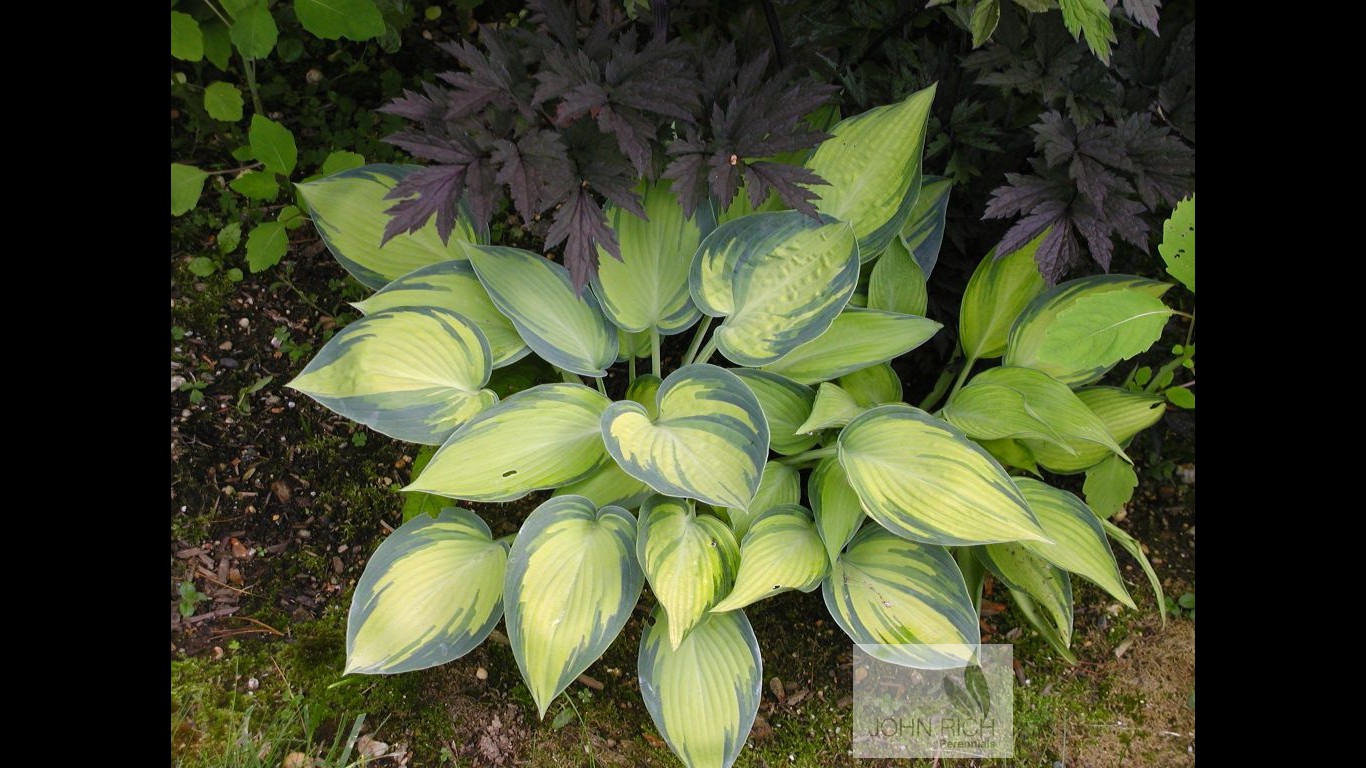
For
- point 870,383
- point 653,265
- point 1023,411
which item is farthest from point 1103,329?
point 653,265

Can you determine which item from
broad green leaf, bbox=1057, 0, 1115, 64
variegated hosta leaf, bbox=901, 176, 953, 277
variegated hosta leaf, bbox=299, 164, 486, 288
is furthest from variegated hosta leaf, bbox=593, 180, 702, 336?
broad green leaf, bbox=1057, 0, 1115, 64

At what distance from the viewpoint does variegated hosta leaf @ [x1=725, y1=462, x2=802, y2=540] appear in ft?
4.86

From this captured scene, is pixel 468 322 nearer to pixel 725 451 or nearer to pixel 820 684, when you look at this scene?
pixel 725 451

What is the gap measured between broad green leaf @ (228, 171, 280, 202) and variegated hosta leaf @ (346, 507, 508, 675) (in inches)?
26.2

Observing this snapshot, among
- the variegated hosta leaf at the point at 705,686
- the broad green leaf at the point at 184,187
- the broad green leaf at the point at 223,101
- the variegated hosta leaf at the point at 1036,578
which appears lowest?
the variegated hosta leaf at the point at 705,686

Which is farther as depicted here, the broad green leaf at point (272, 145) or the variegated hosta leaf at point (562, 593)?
the broad green leaf at point (272, 145)

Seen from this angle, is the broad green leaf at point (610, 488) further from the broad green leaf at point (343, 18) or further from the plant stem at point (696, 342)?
the broad green leaf at point (343, 18)

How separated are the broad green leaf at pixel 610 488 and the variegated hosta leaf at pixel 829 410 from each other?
0.92 ft

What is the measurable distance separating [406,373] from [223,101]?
0.65 m

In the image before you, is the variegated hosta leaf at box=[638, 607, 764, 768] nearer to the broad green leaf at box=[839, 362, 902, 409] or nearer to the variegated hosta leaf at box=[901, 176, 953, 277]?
the broad green leaf at box=[839, 362, 902, 409]

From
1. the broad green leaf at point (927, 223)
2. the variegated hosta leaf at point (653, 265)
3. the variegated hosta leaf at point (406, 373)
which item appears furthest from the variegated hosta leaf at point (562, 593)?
the broad green leaf at point (927, 223)

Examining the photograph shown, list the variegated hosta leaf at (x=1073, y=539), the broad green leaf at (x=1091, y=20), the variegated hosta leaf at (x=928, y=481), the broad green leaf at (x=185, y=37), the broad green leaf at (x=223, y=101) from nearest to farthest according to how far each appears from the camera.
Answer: the broad green leaf at (x=1091, y=20)
the variegated hosta leaf at (x=928, y=481)
the variegated hosta leaf at (x=1073, y=539)
the broad green leaf at (x=185, y=37)
the broad green leaf at (x=223, y=101)

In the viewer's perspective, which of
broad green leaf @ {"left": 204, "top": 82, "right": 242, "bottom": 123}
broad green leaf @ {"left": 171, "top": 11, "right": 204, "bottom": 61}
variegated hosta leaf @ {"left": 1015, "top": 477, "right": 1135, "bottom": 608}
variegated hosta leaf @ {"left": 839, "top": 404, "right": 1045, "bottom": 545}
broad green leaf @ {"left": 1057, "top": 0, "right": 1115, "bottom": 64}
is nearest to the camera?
broad green leaf @ {"left": 1057, "top": 0, "right": 1115, "bottom": 64}

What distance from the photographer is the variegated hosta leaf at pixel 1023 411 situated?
4.62 feet
